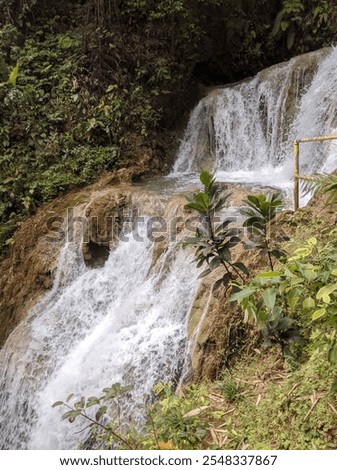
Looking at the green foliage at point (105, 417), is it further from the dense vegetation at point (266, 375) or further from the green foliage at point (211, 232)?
the green foliage at point (211, 232)

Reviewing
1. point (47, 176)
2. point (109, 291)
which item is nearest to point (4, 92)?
point (47, 176)

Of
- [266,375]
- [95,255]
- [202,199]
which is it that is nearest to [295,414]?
[266,375]

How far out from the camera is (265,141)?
9.84 m

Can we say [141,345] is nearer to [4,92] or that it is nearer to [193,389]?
[193,389]

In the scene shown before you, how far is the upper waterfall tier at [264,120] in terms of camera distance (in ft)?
29.7

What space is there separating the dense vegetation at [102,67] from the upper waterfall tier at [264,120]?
1180 mm

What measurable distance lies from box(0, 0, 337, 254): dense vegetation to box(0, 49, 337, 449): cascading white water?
2.02 meters

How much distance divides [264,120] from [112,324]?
6.48 metres

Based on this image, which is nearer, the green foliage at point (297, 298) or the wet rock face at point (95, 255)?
the green foliage at point (297, 298)

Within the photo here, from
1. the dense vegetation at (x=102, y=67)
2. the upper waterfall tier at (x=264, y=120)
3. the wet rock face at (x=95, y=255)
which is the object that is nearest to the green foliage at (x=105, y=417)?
the wet rock face at (x=95, y=255)

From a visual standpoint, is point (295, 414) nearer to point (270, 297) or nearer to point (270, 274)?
point (270, 297)

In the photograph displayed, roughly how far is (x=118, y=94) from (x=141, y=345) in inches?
281

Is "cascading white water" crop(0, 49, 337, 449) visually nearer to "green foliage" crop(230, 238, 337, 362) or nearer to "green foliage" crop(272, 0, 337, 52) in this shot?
"green foliage" crop(230, 238, 337, 362)

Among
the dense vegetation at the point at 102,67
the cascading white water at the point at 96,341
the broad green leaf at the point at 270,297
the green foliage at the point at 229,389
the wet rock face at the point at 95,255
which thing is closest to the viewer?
the broad green leaf at the point at 270,297
